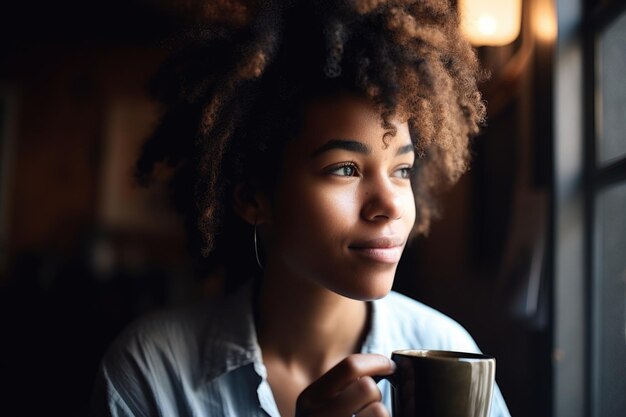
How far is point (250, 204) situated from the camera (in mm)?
1078

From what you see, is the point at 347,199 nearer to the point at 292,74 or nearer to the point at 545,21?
the point at 292,74

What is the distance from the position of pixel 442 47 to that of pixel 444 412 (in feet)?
1.85

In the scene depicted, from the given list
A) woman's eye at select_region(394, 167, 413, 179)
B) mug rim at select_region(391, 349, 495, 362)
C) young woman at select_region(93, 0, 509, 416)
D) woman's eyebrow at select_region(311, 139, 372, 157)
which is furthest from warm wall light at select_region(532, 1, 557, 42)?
mug rim at select_region(391, 349, 495, 362)

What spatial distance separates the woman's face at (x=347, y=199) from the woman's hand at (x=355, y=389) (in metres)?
0.14

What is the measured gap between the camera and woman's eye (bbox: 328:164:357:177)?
94cm

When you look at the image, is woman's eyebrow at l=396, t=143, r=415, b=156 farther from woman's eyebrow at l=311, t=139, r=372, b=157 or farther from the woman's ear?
the woman's ear

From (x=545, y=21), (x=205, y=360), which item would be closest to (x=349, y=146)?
(x=205, y=360)

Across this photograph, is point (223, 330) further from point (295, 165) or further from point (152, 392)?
point (295, 165)

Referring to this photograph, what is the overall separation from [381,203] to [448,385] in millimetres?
292

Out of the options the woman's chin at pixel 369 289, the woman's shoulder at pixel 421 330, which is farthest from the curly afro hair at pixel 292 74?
the woman's shoulder at pixel 421 330

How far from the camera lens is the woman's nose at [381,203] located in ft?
2.99

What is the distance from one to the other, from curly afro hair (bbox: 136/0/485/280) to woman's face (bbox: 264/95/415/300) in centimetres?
3

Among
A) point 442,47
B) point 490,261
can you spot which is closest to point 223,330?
point 442,47

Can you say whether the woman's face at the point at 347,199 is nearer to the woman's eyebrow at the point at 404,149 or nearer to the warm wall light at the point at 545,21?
the woman's eyebrow at the point at 404,149
